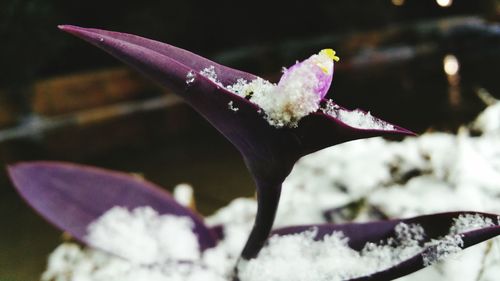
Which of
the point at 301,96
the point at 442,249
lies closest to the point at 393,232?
the point at 442,249

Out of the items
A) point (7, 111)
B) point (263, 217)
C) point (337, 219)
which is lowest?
point (7, 111)

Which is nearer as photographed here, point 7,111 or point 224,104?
Result: point 224,104

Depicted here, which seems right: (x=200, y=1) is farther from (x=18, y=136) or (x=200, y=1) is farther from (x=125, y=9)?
(x=18, y=136)

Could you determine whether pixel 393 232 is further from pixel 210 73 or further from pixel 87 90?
pixel 87 90

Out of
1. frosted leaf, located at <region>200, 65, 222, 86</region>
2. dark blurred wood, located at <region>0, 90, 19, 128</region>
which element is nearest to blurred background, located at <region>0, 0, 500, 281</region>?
dark blurred wood, located at <region>0, 90, 19, 128</region>

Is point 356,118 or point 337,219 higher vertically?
point 356,118

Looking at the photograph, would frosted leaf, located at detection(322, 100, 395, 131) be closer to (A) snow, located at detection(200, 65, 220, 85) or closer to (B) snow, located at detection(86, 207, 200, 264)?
(A) snow, located at detection(200, 65, 220, 85)

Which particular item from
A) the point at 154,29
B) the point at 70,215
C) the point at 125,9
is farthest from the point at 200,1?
the point at 70,215
